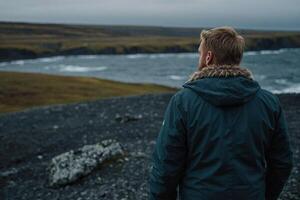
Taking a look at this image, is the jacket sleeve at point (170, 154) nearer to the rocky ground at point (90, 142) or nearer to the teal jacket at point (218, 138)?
the teal jacket at point (218, 138)

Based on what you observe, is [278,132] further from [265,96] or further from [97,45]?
[97,45]

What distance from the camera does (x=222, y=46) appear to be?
5.50 m

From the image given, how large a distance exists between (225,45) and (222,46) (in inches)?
1.3

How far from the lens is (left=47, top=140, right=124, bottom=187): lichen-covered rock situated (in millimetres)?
15164

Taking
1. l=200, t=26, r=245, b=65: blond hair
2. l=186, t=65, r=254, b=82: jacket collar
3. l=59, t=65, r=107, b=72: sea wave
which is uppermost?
l=200, t=26, r=245, b=65: blond hair

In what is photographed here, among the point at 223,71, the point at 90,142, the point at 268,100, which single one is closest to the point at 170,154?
the point at 223,71

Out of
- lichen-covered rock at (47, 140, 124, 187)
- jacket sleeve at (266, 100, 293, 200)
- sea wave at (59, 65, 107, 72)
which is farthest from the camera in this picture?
sea wave at (59, 65, 107, 72)

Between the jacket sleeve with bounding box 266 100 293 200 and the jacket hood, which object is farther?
the jacket sleeve with bounding box 266 100 293 200

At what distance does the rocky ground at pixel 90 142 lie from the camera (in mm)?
14417

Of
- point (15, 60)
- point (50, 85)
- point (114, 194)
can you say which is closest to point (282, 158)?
point (114, 194)

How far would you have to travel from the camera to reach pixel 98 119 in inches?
1100

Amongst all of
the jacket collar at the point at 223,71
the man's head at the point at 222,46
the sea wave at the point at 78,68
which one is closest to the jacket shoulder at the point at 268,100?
the jacket collar at the point at 223,71

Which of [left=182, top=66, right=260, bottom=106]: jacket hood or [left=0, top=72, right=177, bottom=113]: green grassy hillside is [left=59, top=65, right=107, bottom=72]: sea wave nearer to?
[left=0, top=72, right=177, bottom=113]: green grassy hillside

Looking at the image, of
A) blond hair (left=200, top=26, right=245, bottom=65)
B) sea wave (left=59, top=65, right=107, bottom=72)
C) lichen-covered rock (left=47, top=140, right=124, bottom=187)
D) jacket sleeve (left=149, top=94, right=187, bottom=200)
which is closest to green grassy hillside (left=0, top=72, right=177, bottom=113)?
lichen-covered rock (left=47, top=140, right=124, bottom=187)
